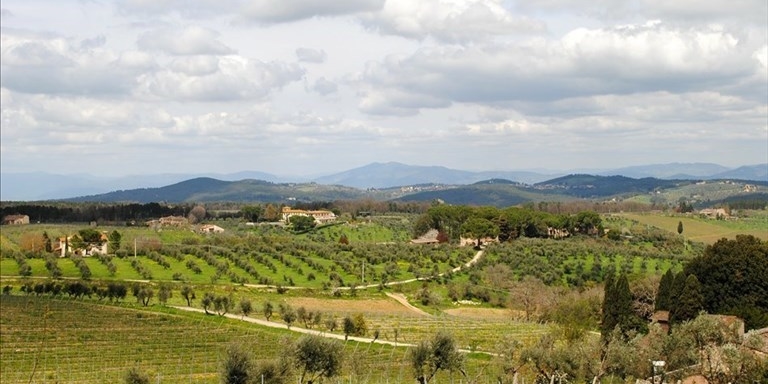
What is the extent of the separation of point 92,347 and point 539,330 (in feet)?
91.8

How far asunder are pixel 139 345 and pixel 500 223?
224 ft

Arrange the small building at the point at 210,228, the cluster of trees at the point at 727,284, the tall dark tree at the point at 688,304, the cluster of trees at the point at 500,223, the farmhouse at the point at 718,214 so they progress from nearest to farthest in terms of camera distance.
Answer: the tall dark tree at the point at 688,304 < the cluster of trees at the point at 727,284 < the cluster of trees at the point at 500,223 < the small building at the point at 210,228 < the farmhouse at the point at 718,214

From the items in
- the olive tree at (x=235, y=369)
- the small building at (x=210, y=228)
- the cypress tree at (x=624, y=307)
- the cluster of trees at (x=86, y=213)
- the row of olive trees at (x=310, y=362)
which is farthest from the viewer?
the cluster of trees at (x=86, y=213)

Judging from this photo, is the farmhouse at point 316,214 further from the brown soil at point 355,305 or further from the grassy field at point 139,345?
the grassy field at point 139,345

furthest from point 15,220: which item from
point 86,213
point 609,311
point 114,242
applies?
point 609,311

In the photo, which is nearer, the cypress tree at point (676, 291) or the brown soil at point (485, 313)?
the cypress tree at point (676, 291)

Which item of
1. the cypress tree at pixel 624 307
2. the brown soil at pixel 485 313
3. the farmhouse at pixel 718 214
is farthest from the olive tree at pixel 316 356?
the farmhouse at pixel 718 214

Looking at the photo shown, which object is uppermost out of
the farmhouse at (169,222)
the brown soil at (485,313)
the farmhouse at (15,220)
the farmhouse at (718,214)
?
the farmhouse at (15,220)

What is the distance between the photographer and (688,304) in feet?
154

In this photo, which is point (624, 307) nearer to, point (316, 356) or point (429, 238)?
point (316, 356)

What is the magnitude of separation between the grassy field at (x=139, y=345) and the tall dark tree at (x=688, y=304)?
9.13 meters

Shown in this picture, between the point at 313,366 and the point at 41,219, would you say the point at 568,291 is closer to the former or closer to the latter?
the point at 313,366

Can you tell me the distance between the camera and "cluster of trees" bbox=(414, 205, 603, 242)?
10264 centimetres

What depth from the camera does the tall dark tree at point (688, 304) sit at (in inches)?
1842
